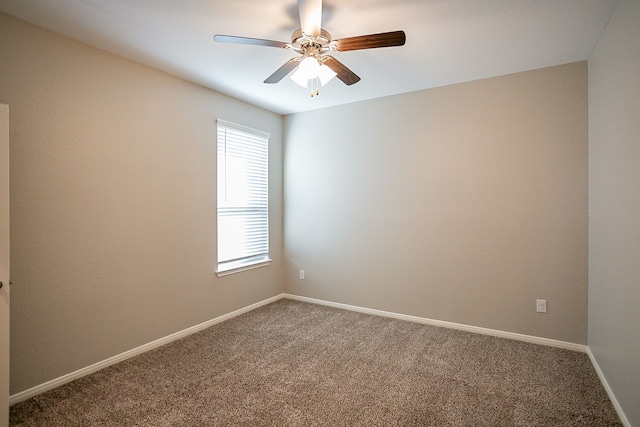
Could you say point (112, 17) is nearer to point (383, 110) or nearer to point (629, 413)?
point (383, 110)

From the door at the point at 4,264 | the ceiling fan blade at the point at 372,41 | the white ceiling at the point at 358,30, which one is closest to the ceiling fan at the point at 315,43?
the ceiling fan blade at the point at 372,41

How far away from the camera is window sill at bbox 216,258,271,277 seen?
371 centimetres

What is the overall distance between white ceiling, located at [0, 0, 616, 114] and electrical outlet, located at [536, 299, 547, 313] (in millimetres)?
2120

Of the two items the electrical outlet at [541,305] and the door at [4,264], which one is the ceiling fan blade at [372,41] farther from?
the electrical outlet at [541,305]

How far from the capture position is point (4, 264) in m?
1.87

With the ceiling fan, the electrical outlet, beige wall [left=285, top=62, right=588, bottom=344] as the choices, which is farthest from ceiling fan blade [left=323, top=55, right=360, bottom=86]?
the electrical outlet

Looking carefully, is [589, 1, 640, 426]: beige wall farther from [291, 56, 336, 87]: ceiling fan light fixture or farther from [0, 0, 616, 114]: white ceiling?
[291, 56, 336, 87]: ceiling fan light fixture

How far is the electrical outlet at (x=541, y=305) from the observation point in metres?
3.03

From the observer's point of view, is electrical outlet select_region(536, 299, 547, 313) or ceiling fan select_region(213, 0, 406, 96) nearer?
Result: ceiling fan select_region(213, 0, 406, 96)

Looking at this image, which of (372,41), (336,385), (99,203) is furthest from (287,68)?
(336,385)

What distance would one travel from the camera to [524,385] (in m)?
2.36

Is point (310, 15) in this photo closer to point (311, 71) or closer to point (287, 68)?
point (311, 71)

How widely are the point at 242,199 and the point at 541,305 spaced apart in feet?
10.8

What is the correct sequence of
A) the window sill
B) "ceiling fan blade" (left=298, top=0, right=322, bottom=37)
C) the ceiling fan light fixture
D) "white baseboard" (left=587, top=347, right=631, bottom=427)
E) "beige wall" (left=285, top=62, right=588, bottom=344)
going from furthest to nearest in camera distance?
the window sill, "beige wall" (left=285, top=62, right=588, bottom=344), the ceiling fan light fixture, "white baseboard" (left=587, top=347, right=631, bottom=427), "ceiling fan blade" (left=298, top=0, right=322, bottom=37)
